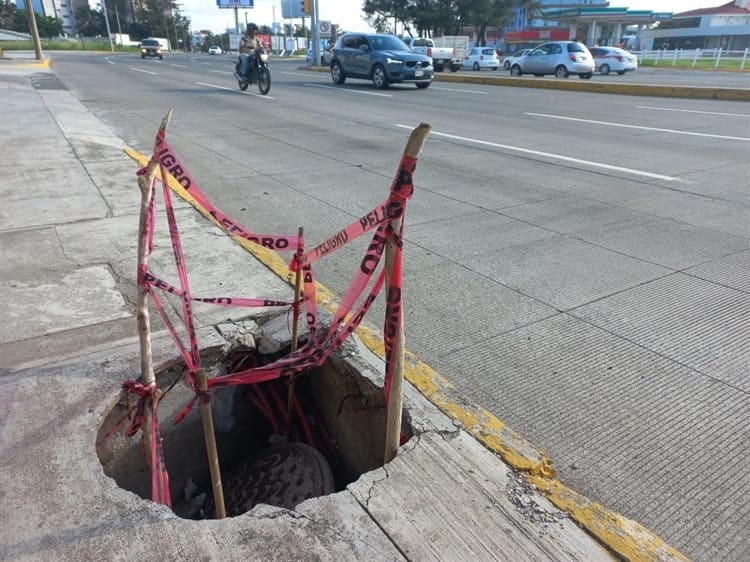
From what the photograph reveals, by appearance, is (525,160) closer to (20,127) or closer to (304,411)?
(304,411)

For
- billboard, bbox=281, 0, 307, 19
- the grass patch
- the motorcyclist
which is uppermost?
billboard, bbox=281, 0, 307, 19

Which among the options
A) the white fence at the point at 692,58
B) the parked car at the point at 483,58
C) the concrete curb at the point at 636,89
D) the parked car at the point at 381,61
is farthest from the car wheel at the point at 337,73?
the white fence at the point at 692,58

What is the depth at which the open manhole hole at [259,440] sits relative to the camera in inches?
107

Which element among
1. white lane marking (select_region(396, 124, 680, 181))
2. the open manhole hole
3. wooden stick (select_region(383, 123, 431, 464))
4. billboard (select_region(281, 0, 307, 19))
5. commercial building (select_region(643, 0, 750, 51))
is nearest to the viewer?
wooden stick (select_region(383, 123, 431, 464))

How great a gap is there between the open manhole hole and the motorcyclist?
15384 mm

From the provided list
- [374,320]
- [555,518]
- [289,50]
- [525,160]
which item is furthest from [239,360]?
[289,50]

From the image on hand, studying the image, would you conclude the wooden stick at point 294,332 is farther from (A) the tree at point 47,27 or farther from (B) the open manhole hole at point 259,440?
(A) the tree at point 47,27

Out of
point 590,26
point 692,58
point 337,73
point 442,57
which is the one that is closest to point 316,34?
point 442,57

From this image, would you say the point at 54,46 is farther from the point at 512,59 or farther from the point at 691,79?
the point at 691,79

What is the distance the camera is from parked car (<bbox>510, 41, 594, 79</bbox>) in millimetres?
26172

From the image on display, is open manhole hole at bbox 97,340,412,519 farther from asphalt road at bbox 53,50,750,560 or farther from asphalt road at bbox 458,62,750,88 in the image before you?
asphalt road at bbox 458,62,750,88

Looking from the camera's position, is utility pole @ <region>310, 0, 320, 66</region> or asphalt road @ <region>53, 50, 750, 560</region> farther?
utility pole @ <region>310, 0, 320, 66</region>

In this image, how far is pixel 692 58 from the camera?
37.7 m

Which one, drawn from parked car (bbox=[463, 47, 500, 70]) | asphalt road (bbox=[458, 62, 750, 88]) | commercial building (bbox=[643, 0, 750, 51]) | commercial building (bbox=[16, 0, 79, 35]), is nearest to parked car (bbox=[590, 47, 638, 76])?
asphalt road (bbox=[458, 62, 750, 88])
